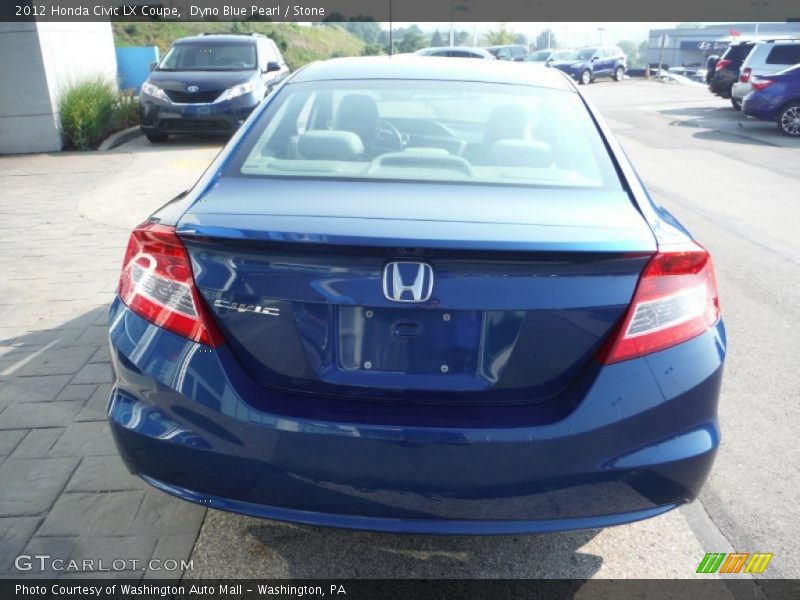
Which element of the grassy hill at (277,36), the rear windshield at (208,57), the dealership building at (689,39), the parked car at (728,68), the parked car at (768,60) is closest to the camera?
the rear windshield at (208,57)

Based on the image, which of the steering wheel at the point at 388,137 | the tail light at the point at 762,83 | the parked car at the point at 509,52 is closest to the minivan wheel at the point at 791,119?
the tail light at the point at 762,83

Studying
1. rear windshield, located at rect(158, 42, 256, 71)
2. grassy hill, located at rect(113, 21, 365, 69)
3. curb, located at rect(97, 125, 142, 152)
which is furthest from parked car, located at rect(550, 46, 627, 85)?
curb, located at rect(97, 125, 142, 152)

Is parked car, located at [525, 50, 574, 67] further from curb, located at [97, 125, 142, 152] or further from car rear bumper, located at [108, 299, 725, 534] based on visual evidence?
car rear bumper, located at [108, 299, 725, 534]

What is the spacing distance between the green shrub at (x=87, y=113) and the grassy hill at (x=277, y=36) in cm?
1882

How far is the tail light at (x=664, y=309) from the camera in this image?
7.14 ft

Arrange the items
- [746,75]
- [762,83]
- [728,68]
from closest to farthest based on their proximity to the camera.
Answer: [762,83] < [746,75] < [728,68]

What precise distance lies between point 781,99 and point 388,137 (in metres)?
15.8

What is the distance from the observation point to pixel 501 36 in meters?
72.9

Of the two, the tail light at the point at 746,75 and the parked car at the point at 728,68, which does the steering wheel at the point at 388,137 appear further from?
the parked car at the point at 728,68

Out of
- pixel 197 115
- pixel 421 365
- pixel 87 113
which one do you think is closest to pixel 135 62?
pixel 87 113

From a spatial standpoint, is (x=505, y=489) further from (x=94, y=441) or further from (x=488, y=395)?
(x=94, y=441)

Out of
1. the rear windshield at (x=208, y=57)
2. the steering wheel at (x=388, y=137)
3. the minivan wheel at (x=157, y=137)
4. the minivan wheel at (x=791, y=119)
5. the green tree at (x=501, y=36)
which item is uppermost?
the steering wheel at (x=388, y=137)

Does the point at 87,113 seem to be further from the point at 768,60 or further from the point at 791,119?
the point at 768,60

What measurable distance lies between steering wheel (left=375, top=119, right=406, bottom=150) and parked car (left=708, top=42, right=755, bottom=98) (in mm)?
21572
